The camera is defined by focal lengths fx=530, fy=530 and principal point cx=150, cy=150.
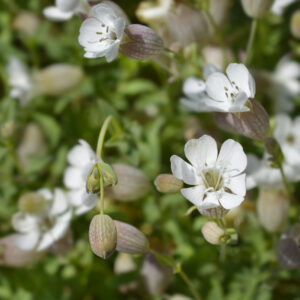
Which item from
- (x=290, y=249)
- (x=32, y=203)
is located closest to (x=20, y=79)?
(x=32, y=203)

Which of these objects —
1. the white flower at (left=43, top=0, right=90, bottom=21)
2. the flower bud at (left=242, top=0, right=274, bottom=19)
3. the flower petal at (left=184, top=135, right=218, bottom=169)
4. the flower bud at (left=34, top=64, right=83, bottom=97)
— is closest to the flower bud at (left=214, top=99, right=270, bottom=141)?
the flower petal at (left=184, top=135, right=218, bottom=169)

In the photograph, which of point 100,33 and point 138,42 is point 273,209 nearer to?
point 138,42

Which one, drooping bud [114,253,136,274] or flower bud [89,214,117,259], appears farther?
drooping bud [114,253,136,274]

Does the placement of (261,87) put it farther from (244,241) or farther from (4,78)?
(4,78)

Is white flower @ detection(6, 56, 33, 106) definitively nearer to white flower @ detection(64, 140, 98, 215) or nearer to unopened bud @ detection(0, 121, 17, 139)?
unopened bud @ detection(0, 121, 17, 139)

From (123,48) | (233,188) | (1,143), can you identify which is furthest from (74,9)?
(233,188)

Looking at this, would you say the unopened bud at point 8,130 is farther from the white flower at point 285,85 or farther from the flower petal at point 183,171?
the white flower at point 285,85
